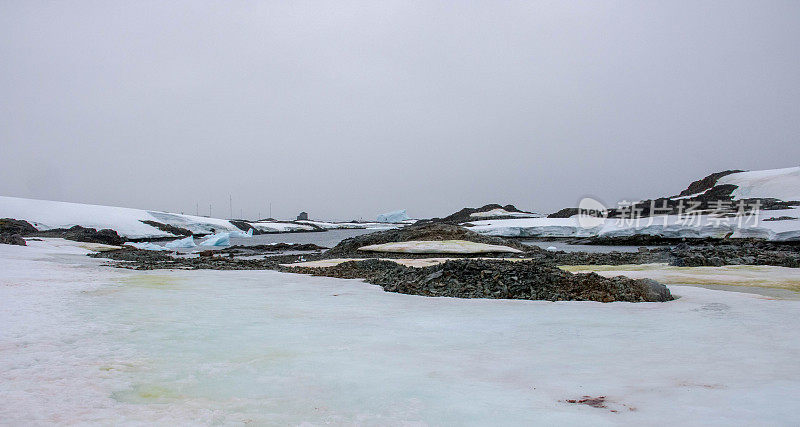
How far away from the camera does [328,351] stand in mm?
3963

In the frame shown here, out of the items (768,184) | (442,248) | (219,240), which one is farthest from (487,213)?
(442,248)

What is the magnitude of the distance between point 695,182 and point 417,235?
6247 cm

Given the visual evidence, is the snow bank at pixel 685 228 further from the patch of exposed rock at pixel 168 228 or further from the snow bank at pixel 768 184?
the patch of exposed rock at pixel 168 228

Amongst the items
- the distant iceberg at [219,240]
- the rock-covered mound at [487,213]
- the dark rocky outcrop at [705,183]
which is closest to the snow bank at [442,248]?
the distant iceberg at [219,240]

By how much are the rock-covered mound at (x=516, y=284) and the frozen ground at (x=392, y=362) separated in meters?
0.91

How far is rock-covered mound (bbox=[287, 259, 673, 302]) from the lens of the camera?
7.54 metres

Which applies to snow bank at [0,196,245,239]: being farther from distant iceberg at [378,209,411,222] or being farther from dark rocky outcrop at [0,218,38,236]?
distant iceberg at [378,209,411,222]

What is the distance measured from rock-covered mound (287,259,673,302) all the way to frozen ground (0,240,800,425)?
0.91 metres

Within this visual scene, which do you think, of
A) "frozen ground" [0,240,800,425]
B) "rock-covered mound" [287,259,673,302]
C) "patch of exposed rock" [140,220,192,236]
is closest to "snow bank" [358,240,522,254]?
"rock-covered mound" [287,259,673,302]

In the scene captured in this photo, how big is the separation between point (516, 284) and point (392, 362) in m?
5.00

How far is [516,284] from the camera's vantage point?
26.9ft

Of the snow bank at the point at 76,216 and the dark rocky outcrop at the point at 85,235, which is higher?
the snow bank at the point at 76,216

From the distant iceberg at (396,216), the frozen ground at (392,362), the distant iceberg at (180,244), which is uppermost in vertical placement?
the distant iceberg at (396,216)

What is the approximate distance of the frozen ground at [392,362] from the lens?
2.55m
